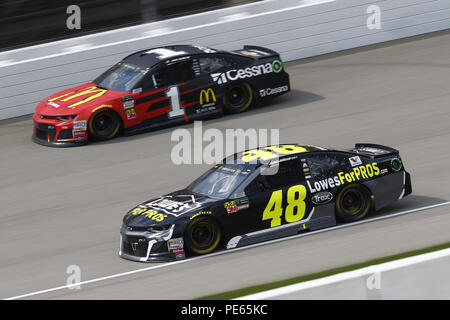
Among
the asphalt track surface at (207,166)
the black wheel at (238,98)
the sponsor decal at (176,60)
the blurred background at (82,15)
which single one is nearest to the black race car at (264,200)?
the asphalt track surface at (207,166)

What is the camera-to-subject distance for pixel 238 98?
56.7 ft

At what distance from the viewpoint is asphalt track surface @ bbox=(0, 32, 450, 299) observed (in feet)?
32.7

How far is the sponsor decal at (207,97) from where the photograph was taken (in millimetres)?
16656

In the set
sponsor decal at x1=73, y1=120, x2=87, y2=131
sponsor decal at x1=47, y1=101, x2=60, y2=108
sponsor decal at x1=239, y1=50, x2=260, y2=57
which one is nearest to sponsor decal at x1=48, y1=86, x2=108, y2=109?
sponsor decal at x1=47, y1=101, x2=60, y2=108

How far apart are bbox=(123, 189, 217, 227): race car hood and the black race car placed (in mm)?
12

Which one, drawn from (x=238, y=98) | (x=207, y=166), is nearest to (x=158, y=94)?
(x=238, y=98)

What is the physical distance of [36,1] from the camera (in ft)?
63.0

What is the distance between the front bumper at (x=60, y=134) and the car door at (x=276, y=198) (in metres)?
5.95

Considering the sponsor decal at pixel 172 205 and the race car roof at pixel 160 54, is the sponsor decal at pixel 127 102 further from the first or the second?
the sponsor decal at pixel 172 205

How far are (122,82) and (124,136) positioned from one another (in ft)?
3.40

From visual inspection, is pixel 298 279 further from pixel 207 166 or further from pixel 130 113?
pixel 130 113

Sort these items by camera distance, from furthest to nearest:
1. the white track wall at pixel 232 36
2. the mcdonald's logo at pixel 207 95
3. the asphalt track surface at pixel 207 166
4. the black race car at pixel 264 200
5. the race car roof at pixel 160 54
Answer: the white track wall at pixel 232 36, the mcdonald's logo at pixel 207 95, the race car roof at pixel 160 54, the black race car at pixel 264 200, the asphalt track surface at pixel 207 166

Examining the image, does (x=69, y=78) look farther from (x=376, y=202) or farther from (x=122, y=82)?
(x=376, y=202)
